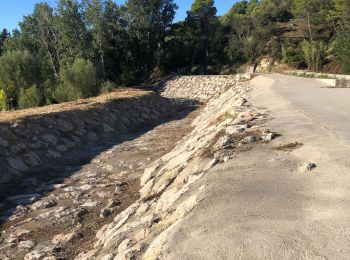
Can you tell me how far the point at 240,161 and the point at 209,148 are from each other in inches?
51.5

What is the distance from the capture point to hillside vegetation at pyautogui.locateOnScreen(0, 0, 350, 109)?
3753 centimetres

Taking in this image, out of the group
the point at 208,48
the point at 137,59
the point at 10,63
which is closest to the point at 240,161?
the point at 10,63

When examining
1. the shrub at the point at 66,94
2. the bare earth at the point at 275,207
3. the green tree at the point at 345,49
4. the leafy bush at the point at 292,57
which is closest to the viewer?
the bare earth at the point at 275,207

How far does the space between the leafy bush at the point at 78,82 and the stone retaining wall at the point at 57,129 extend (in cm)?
569

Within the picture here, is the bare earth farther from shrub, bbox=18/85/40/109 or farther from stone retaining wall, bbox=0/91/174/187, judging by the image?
shrub, bbox=18/85/40/109

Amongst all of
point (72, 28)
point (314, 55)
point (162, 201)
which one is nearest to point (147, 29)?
point (72, 28)

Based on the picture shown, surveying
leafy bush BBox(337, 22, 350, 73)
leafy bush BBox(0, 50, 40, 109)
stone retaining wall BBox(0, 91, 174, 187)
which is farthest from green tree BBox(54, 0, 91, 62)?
leafy bush BBox(337, 22, 350, 73)

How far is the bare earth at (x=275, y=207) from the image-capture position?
13.1ft

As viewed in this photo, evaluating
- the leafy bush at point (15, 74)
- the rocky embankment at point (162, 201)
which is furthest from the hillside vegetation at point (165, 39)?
the rocky embankment at point (162, 201)

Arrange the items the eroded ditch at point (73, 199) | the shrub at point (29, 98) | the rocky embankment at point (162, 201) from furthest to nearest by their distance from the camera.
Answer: the shrub at point (29, 98)
the eroded ditch at point (73, 199)
the rocky embankment at point (162, 201)

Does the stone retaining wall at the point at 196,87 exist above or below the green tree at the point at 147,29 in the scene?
below

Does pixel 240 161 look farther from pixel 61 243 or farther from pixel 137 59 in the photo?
pixel 137 59

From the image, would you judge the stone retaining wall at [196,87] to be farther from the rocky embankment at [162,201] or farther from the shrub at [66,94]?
the rocky embankment at [162,201]

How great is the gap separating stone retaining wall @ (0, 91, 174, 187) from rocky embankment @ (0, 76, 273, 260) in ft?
0.13
